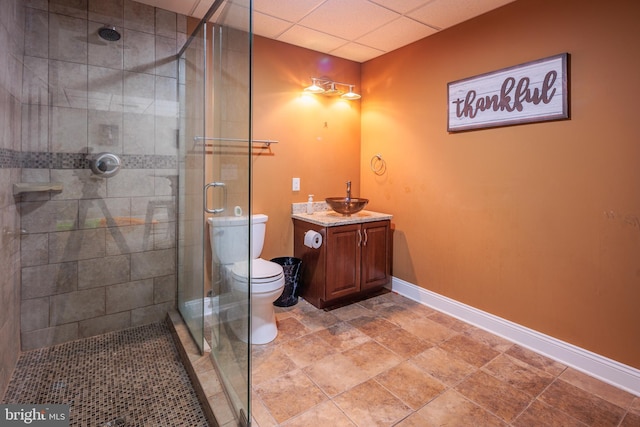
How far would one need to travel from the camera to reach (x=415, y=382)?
1909 millimetres

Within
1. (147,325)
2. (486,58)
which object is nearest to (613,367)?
(486,58)

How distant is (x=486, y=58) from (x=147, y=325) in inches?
130

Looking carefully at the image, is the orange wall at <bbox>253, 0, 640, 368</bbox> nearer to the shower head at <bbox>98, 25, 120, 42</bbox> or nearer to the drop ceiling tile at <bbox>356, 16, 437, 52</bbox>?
the drop ceiling tile at <bbox>356, 16, 437, 52</bbox>

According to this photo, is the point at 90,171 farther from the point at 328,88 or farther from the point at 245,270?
the point at 328,88

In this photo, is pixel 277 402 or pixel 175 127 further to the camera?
pixel 175 127

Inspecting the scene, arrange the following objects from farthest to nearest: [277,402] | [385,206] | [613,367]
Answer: [385,206]
[613,367]
[277,402]

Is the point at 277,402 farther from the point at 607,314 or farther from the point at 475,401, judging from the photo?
the point at 607,314

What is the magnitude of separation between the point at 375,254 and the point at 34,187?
2595 mm

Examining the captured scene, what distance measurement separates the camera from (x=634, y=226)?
1.84 metres

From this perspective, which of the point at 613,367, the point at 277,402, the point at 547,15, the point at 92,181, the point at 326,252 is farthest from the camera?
the point at 326,252

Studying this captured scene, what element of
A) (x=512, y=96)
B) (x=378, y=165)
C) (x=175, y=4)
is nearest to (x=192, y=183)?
(x=175, y=4)

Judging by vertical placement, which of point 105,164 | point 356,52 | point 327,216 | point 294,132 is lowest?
point 327,216

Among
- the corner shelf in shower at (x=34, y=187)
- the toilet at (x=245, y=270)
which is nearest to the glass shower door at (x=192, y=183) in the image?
the toilet at (x=245, y=270)

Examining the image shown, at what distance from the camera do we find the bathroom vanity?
281 centimetres
